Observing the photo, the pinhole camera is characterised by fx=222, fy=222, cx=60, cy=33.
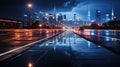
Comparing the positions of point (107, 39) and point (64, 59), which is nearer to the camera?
point (64, 59)

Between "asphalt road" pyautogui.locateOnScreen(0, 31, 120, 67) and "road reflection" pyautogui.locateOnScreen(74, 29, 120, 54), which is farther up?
"road reflection" pyautogui.locateOnScreen(74, 29, 120, 54)

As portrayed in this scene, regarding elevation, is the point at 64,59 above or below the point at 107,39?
below

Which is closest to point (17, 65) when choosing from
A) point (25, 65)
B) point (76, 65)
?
point (25, 65)

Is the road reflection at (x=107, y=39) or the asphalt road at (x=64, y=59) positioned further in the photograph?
the road reflection at (x=107, y=39)

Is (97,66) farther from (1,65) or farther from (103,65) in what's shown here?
(1,65)

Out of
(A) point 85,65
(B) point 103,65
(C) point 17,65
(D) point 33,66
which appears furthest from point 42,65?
(B) point 103,65

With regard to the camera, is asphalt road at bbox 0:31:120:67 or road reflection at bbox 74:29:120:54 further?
road reflection at bbox 74:29:120:54

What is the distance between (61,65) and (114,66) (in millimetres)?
2465

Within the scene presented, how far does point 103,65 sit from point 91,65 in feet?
1.90

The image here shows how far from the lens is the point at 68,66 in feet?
34.1

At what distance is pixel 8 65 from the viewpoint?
10.8 meters

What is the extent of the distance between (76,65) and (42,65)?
1626 mm

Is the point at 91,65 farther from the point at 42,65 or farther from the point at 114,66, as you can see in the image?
the point at 42,65

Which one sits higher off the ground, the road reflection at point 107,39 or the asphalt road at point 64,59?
the road reflection at point 107,39
